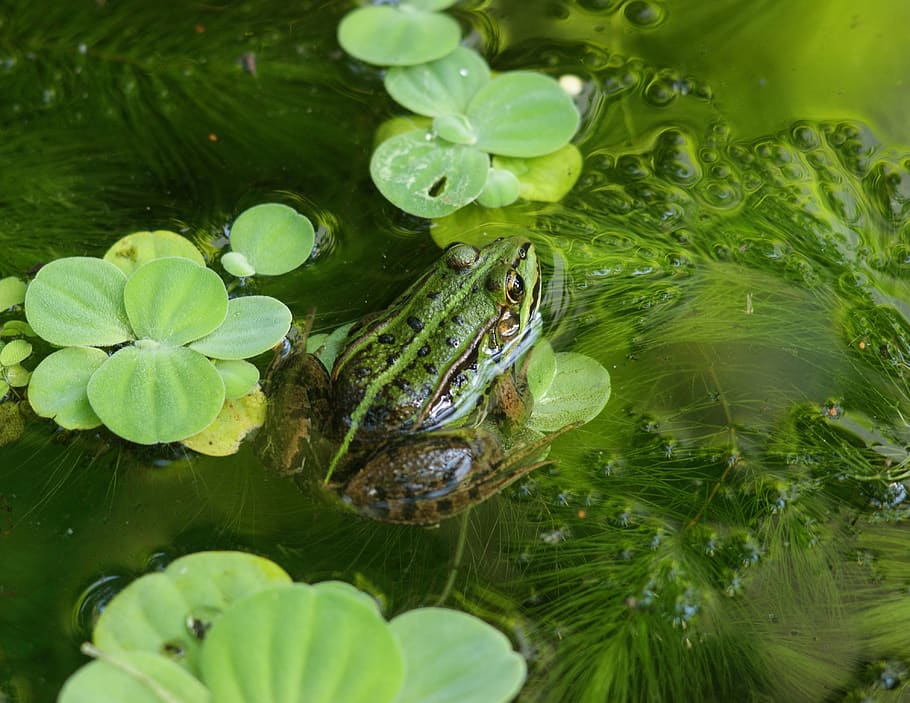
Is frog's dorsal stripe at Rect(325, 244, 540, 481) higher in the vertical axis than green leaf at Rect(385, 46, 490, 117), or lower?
lower

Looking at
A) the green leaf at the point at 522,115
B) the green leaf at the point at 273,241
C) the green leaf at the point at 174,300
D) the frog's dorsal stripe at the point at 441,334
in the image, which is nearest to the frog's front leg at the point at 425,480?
the frog's dorsal stripe at the point at 441,334

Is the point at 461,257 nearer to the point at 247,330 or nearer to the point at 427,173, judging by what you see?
the point at 427,173

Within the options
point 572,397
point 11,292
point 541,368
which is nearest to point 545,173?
point 541,368

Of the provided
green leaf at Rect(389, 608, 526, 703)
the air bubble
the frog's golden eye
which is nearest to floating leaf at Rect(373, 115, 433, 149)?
the frog's golden eye

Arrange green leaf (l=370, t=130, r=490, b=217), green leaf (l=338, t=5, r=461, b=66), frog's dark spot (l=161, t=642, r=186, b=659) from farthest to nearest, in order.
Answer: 1. green leaf (l=338, t=5, r=461, b=66)
2. green leaf (l=370, t=130, r=490, b=217)
3. frog's dark spot (l=161, t=642, r=186, b=659)

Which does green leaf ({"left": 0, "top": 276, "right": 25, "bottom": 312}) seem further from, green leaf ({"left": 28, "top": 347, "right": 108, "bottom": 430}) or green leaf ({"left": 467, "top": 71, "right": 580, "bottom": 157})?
green leaf ({"left": 467, "top": 71, "right": 580, "bottom": 157})

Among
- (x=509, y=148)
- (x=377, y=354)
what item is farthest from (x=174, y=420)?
(x=509, y=148)
